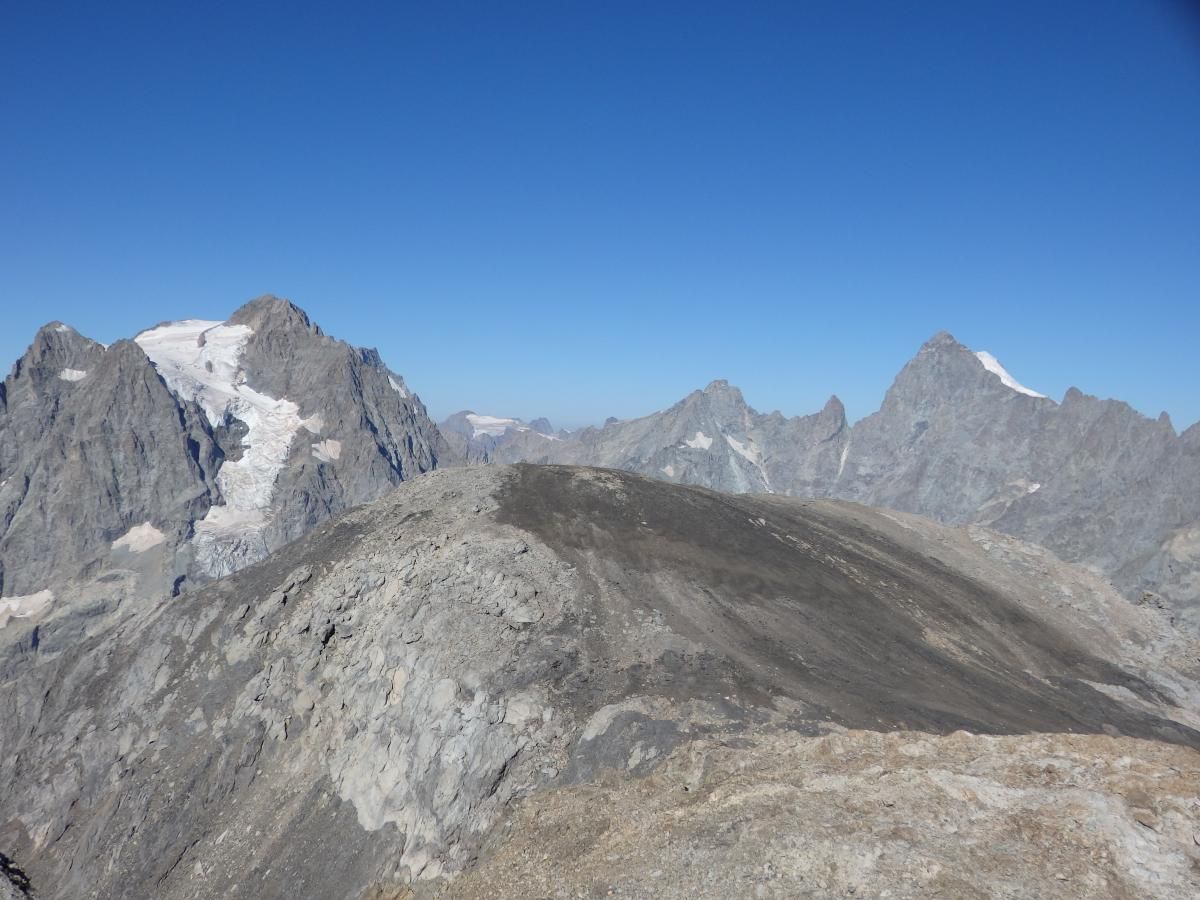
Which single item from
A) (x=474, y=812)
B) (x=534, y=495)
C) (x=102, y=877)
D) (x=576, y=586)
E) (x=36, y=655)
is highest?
(x=534, y=495)

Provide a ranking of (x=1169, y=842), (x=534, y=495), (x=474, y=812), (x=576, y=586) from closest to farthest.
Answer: (x=1169, y=842) < (x=474, y=812) < (x=576, y=586) < (x=534, y=495)

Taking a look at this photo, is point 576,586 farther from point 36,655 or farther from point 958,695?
point 36,655

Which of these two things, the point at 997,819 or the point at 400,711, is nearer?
the point at 997,819

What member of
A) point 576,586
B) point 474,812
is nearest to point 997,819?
point 474,812

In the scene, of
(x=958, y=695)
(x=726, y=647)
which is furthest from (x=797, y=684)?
(x=958, y=695)

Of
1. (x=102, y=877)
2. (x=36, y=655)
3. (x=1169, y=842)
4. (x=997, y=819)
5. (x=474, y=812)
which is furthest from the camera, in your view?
(x=36, y=655)

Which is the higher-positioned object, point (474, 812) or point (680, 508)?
→ point (680, 508)

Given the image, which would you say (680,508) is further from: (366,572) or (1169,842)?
(1169,842)
